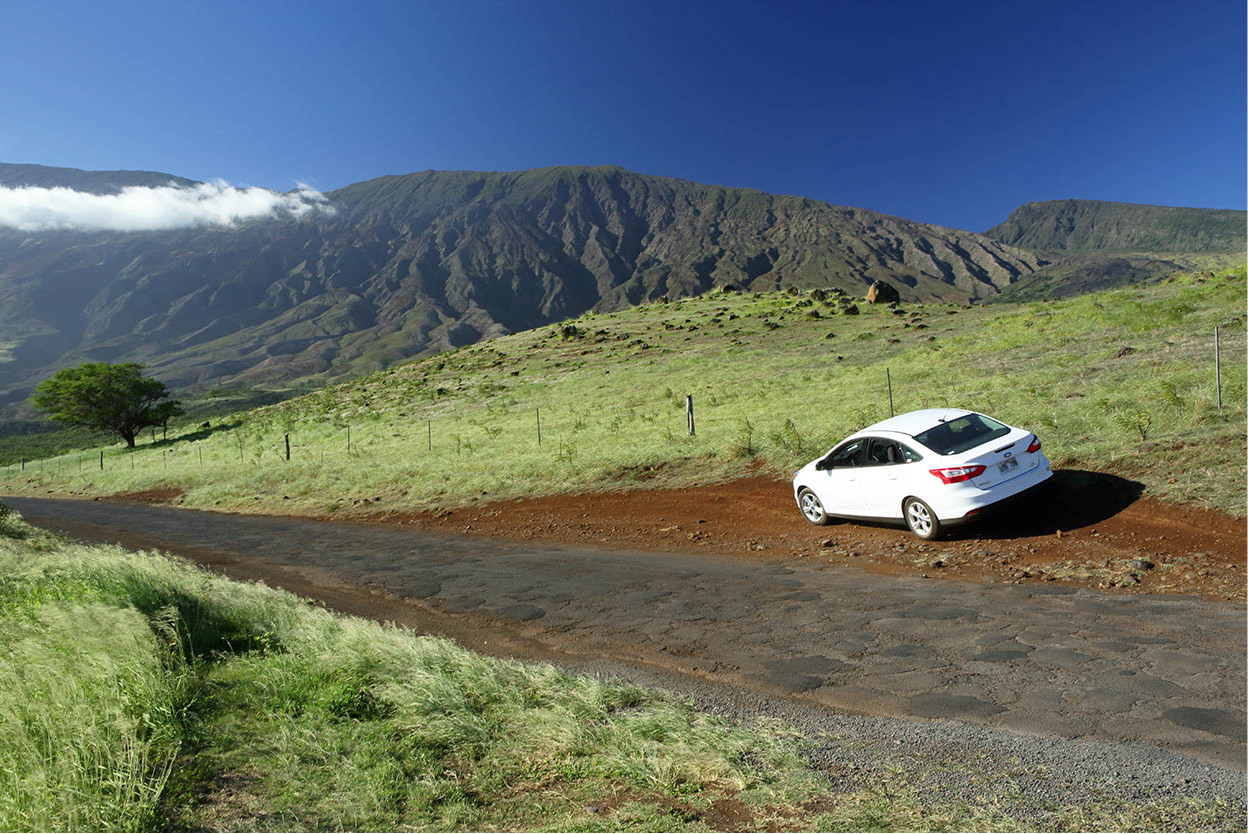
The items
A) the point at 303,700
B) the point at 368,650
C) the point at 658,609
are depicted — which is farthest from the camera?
the point at 658,609

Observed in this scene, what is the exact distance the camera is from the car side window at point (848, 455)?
33.7 ft

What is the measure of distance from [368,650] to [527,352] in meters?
57.7

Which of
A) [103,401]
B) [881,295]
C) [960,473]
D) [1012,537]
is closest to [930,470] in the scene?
[960,473]

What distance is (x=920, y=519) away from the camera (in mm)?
9398

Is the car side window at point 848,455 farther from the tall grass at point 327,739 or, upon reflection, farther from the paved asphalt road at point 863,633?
the tall grass at point 327,739

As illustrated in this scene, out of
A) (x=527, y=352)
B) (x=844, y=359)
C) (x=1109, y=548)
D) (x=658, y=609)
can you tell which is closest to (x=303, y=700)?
(x=658, y=609)

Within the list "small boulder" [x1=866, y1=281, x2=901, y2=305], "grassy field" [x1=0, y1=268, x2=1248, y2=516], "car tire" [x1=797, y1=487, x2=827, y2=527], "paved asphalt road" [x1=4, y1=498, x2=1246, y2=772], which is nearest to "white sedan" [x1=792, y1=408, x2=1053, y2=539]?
"car tire" [x1=797, y1=487, x2=827, y2=527]

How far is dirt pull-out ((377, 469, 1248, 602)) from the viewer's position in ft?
24.1

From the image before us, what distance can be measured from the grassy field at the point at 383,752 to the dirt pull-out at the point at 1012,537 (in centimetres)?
487

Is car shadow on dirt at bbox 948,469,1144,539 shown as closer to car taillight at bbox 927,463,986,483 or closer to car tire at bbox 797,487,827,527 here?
car taillight at bbox 927,463,986,483

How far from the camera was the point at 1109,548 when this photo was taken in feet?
26.8

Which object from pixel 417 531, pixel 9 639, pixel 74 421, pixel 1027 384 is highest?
pixel 74 421

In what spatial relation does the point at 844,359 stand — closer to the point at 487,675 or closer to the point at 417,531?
the point at 417,531

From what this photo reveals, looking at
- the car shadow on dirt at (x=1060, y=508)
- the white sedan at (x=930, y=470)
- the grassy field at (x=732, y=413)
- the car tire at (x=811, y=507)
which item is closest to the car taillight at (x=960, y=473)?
the white sedan at (x=930, y=470)
